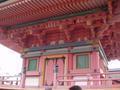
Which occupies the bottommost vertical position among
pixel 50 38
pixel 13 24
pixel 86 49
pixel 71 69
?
pixel 71 69

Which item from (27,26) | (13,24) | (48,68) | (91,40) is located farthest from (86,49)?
(13,24)

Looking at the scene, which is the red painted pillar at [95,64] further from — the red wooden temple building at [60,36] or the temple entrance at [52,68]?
the temple entrance at [52,68]

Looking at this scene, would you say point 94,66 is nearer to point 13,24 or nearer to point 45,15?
point 45,15

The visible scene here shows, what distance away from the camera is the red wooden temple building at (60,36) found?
8359 mm

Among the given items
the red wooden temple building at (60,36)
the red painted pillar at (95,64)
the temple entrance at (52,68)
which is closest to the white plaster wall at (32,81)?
the red wooden temple building at (60,36)

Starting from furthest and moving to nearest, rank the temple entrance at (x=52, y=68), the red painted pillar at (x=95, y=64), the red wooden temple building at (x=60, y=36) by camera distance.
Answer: the temple entrance at (x=52, y=68), the red painted pillar at (x=95, y=64), the red wooden temple building at (x=60, y=36)

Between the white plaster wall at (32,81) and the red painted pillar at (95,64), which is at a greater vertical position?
the red painted pillar at (95,64)

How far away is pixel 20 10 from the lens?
8859mm

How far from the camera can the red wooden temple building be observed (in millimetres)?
8359

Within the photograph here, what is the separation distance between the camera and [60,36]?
10133mm

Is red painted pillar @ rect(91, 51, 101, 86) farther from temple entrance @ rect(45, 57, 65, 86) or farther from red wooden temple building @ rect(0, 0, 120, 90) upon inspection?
temple entrance @ rect(45, 57, 65, 86)

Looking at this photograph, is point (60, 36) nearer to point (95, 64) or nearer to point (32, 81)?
point (95, 64)

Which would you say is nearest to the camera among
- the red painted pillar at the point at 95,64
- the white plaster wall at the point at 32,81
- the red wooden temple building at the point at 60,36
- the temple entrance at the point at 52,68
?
the red wooden temple building at the point at 60,36

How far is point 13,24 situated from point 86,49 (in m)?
4.08
